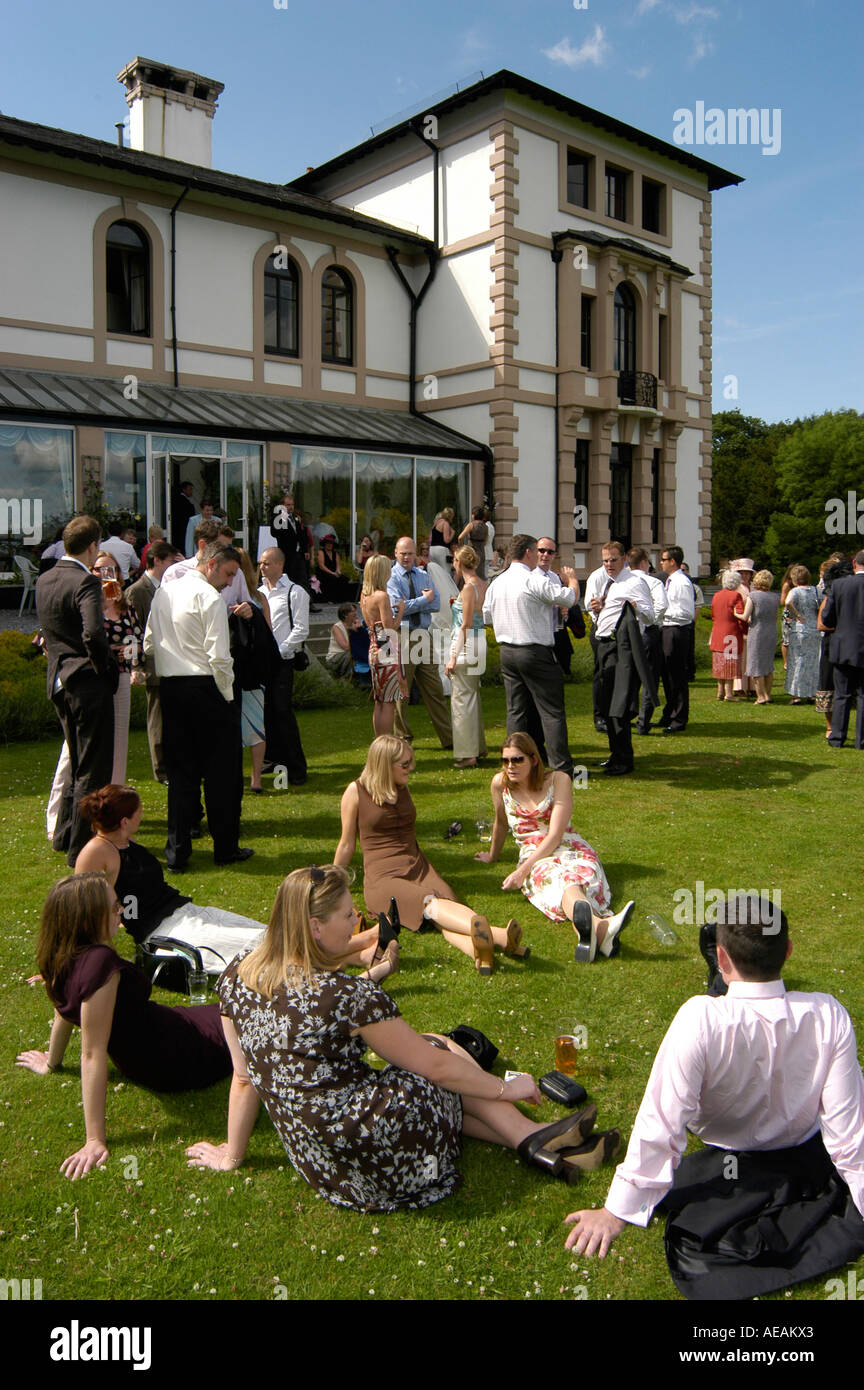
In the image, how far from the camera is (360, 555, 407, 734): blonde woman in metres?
10.3

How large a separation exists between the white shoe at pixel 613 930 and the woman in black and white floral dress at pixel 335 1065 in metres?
2.12

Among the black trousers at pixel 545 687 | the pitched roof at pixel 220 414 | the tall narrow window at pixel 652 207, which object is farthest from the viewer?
the tall narrow window at pixel 652 207

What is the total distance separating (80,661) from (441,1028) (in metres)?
3.73

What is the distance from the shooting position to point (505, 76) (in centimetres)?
2439

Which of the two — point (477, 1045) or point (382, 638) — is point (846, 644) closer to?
point (382, 638)

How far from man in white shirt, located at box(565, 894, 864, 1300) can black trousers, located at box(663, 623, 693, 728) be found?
10.3 metres

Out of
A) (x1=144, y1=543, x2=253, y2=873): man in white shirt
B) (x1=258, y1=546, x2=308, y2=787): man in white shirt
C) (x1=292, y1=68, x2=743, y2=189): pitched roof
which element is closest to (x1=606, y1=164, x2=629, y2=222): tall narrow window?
(x1=292, y1=68, x2=743, y2=189): pitched roof


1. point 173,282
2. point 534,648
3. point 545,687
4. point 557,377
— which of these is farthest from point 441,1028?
point 557,377

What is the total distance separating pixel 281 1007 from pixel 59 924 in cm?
118

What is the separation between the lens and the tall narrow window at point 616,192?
29.1 meters

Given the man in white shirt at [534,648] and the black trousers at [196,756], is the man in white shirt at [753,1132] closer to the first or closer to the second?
the black trousers at [196,756]

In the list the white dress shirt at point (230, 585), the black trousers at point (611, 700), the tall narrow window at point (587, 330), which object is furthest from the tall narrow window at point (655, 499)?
the white dress shirt at point (230, 585)

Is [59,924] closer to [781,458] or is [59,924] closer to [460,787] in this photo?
[460,787]
